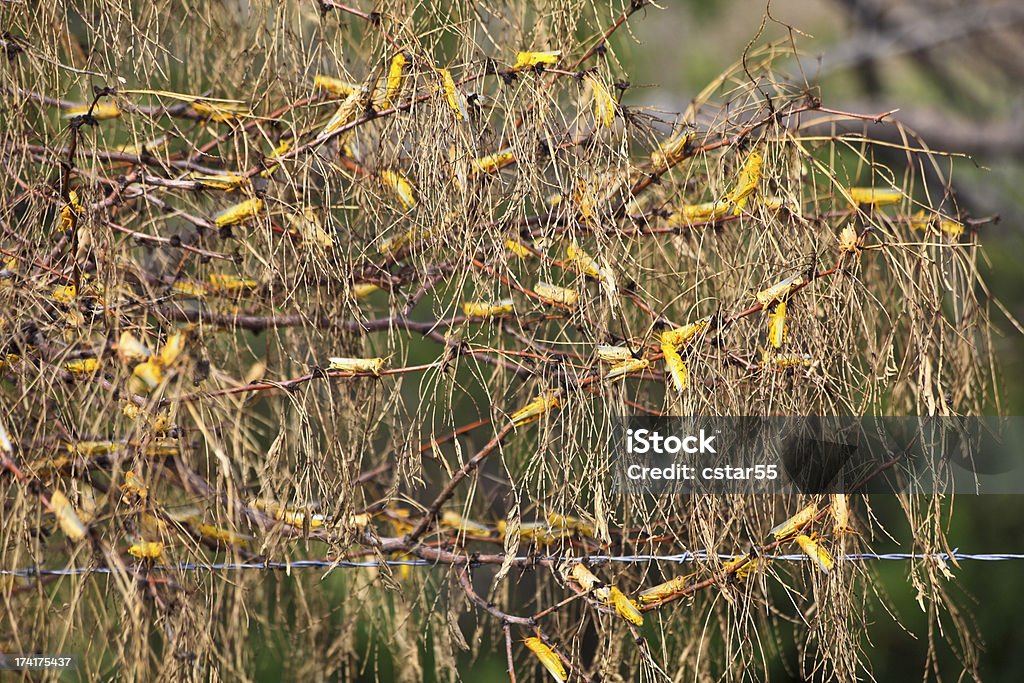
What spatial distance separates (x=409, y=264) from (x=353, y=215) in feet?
0.43

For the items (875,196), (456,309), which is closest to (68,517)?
(456,309)

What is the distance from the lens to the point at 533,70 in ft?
4.28

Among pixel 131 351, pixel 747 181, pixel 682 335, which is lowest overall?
pixel 131 351

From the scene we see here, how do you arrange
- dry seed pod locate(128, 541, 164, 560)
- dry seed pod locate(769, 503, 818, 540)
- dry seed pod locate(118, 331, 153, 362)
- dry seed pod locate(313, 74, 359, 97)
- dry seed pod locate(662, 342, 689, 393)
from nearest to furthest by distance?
dry seed pod locate(118, 331, 153, 362) < dry seed pod locate(128, 541, 164, 560) < dry seed pod locate(662, 342, 689, 393) < dry seed pod locate(769, 503, 818, 540) < dry seed pod locate(313, 74, 359, 97)

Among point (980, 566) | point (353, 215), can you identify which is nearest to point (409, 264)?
point (353, 215)

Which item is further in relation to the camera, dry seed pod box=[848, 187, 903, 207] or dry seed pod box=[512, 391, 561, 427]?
dry seed pod box=[848, 187, 903, 207]

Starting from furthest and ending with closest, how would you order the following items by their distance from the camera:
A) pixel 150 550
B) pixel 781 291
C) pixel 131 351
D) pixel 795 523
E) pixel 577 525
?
pixel 577 525
pixel 795 523
pixel 781 291
pixel 150 550
pixel 131 351

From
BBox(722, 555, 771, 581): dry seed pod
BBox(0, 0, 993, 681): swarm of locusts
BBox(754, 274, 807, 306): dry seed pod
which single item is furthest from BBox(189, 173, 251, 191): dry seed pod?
BBox(722, 555, 771, 581): dry seed pod

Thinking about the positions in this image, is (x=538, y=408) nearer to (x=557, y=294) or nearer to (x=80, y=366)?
(x=557, y=294)

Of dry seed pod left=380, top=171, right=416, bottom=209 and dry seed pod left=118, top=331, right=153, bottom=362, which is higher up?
dry seed pod left=380, top=171, right=416, bottom=209

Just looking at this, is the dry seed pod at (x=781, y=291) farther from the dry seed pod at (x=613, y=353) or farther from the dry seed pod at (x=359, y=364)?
the dry seed pod at (x=359, y=364)

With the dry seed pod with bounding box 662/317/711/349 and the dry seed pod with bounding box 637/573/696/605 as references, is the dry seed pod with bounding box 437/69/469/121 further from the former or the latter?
the dry seed pod with bounding box 637/573/696/605

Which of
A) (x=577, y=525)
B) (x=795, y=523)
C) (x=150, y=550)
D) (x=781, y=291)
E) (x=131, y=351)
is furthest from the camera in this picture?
(x=577, y=525)

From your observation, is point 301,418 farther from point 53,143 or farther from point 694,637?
point 694,637
